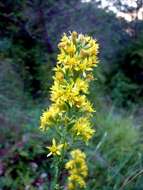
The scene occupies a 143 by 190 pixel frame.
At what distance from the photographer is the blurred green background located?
4973 mm

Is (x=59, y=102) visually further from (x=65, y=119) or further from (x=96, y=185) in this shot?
(x=96, y=185)

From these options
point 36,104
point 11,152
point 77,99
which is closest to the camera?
point 77,99

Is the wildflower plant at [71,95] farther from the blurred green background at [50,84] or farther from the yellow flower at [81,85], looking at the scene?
the blurred green background at [50,84]

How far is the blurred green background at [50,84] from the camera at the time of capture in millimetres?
4973

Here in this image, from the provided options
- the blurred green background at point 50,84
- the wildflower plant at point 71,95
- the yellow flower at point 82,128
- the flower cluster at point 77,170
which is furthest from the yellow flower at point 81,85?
the blurred green background at point 50,84

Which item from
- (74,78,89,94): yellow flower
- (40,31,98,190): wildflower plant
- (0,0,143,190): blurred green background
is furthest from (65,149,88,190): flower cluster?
(0,0,143,190): blurred green background

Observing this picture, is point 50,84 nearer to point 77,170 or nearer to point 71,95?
point 71,95

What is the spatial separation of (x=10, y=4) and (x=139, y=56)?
2920mm

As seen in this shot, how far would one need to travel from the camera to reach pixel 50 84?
8062mm

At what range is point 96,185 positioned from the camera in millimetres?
4641

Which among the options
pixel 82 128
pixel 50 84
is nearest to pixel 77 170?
pixel 82 128

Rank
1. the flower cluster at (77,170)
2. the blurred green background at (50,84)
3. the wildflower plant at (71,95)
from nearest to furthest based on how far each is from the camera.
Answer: the flower cluster at (77,170)
the wildflower plant at (71,95)
the blurred green background at (50,84)

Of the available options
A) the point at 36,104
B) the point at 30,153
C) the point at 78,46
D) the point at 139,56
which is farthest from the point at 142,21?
the point at 78,46

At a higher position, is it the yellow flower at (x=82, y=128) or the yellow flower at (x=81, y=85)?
the yellow flower at (x=81, y=85)
